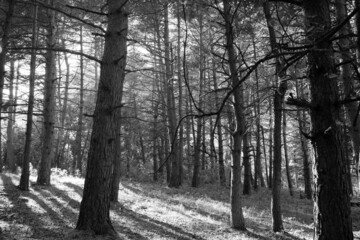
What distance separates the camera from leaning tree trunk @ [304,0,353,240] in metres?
2.62

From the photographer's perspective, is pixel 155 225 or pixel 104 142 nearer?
pixel 104 142

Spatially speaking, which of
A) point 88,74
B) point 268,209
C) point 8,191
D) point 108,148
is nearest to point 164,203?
point 268,209

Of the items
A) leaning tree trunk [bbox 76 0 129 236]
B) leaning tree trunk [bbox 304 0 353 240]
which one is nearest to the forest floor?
leaning tree trunk [bbox 76 0 129 236]

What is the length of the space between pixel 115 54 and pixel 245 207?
9581 millimetres

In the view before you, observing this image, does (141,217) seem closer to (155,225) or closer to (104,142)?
(155,225)

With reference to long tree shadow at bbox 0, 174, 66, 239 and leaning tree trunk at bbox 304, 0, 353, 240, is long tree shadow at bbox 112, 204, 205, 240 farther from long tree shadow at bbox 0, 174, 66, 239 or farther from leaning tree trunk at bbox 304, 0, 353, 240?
leaning tree trunk at bbox 304, 0, 353, 240

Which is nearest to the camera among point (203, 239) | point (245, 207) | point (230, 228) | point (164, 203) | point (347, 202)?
point (347, 202)

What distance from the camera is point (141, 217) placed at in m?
9.75

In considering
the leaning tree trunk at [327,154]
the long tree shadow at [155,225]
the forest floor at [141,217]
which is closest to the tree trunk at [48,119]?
the forest floor at [141,217]

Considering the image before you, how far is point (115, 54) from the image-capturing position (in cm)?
654

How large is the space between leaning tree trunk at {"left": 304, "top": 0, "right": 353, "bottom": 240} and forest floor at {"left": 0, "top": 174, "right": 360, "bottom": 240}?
4.63 meters

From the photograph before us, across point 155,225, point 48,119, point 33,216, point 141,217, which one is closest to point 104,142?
point 33,216

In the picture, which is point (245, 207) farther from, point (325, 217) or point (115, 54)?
point (325, 217)

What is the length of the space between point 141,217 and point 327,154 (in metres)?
7.94
